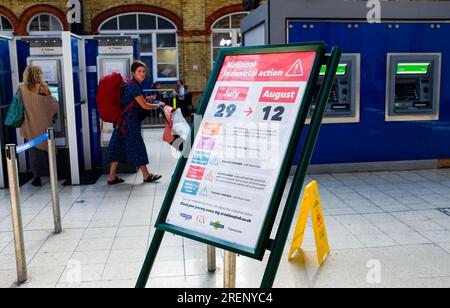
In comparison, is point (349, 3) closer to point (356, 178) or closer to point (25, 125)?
point (356, 178)

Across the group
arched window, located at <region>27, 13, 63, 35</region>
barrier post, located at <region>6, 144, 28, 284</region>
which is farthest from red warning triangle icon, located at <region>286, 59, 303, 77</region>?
arched window, located at <region>27, 13, 63, 35</region>

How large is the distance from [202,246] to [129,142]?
2.52 m

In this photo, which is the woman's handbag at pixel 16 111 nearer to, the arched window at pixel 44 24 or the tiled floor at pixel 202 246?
the tiled floor at pixel 202 246

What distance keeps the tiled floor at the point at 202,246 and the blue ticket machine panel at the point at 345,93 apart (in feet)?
3.49

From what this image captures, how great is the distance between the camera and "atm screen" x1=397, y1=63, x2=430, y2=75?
654cm

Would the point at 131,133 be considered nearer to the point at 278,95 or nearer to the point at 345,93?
the point at 345,93

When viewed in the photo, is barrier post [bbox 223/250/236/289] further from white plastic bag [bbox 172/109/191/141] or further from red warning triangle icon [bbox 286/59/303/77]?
white plastic bag [bbox 172/109/191/141]

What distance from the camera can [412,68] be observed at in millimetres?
6578

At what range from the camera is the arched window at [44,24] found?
1614 centimetres

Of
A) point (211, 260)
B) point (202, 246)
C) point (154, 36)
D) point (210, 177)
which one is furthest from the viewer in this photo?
point (154, 36)

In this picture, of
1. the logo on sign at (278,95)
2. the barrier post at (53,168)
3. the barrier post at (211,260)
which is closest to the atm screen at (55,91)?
the barrier post at (53,168)

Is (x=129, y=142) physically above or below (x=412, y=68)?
below

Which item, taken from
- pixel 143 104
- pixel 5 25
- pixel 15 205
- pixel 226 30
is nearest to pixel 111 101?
pixel 143 104

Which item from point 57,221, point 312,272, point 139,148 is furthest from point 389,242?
point 139,148
